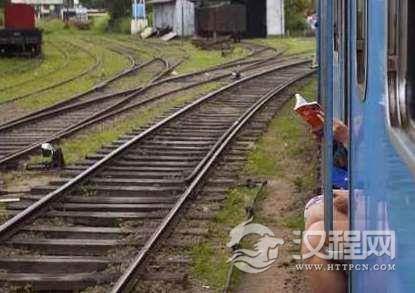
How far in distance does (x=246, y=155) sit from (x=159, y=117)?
167 inches

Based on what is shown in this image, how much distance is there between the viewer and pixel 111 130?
14016 millimetres

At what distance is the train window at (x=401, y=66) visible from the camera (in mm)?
1951

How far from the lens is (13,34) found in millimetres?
32625

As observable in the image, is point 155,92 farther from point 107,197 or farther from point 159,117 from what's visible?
point 107,197

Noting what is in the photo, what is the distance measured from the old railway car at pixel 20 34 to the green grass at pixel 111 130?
15.2 metres

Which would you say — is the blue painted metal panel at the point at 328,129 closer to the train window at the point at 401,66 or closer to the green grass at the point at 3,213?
the train window at the point at 401,66

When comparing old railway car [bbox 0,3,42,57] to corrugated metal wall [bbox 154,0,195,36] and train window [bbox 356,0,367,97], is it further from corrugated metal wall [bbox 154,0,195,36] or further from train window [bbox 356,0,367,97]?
train window [bbox 356,0,367,97]

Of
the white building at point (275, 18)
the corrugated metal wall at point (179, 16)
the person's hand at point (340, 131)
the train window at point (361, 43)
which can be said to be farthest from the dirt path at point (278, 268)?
the white building at point (275, 18)

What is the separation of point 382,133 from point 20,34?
103 ft

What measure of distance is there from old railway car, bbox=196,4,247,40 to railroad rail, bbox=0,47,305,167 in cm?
2508

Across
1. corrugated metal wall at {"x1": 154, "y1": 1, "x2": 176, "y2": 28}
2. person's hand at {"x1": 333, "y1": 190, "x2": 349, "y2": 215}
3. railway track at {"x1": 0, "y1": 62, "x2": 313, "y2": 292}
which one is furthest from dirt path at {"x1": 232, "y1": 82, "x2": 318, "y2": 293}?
corrugated metal wall at {"x1": 154, "y1": 1, "x2": 176, "y2": 28}

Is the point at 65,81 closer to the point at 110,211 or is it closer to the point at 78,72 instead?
the point at 78,72

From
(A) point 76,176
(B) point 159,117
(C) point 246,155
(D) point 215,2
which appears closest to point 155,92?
(B) point 159,117

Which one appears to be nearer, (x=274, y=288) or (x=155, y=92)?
(x=274, y=288)
